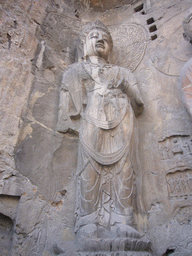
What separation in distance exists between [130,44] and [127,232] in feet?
12.8

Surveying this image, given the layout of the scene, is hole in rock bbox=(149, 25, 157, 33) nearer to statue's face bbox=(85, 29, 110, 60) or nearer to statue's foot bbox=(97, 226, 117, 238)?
statue's face bbox=(85, 29, 110, 60)

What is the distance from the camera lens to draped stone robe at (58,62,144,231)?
281cm

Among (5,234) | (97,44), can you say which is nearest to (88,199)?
(5,234)

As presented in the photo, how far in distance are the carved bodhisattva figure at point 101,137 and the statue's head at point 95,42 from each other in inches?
0.7

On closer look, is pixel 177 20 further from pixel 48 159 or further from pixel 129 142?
pixel 48 159

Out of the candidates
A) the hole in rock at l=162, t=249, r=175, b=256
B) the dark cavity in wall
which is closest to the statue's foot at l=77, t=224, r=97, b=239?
the dark cavity in wall

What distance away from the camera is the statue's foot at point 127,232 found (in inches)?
98.3

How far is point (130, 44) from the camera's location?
500 cm

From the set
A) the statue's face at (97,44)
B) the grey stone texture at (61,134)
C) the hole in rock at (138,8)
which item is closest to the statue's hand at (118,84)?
the grey stone texture at (61,134)

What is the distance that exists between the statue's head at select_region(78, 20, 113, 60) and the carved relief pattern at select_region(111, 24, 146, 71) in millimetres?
486

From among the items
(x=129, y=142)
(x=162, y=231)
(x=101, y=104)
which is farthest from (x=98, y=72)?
(x=162, y=231)

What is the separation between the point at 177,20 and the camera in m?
4.65

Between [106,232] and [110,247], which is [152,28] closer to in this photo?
[106,232]

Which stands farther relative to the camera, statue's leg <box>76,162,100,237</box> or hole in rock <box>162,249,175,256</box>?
hole in rock <box>162,249,175,256</box>
